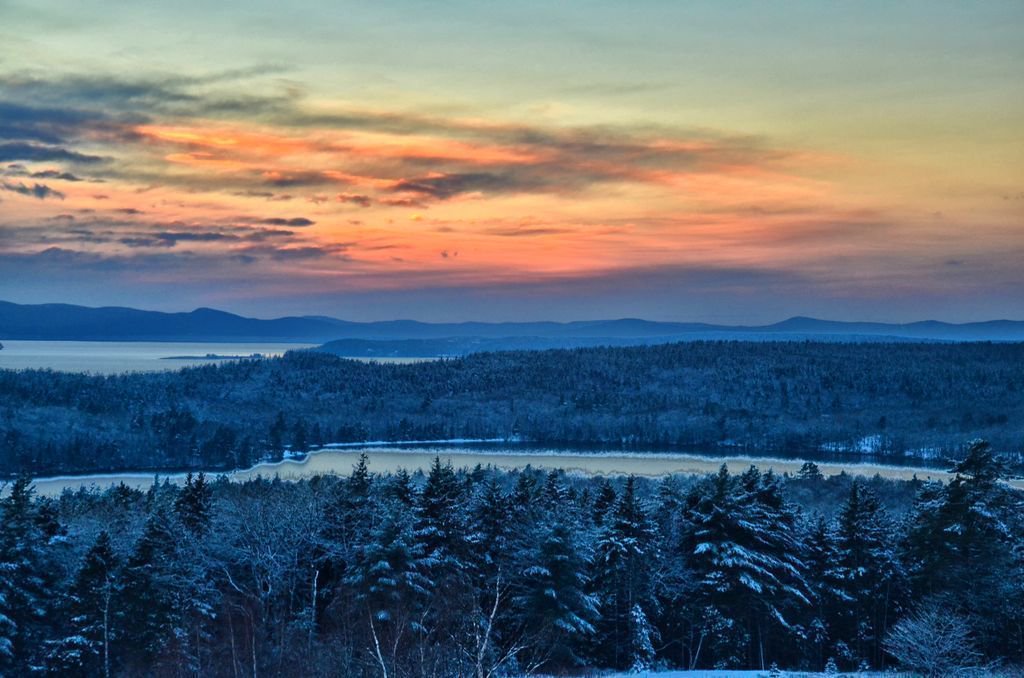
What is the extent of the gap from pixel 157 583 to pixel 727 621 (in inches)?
828

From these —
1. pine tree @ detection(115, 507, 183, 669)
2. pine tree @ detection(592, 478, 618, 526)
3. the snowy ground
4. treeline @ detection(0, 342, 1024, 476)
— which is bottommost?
treeline @ detection(0, 342, 1024, 476)

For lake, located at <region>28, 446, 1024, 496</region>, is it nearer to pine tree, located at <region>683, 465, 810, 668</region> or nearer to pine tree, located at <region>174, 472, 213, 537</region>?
pine tree, located at <region>174, 472, 213, 537</region>

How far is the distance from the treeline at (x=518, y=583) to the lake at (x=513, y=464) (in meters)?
75.9

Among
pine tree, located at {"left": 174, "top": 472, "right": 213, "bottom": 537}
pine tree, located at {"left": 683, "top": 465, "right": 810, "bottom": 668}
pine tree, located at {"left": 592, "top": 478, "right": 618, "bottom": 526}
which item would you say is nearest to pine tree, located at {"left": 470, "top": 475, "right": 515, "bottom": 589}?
pine tree, located at {"left": 592, "top": 478, "right": 618, "bottom": 526}

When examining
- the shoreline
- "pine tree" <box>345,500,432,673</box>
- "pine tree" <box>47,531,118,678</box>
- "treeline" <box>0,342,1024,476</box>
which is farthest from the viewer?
"treeline" <box>0,342,1024,476</box>

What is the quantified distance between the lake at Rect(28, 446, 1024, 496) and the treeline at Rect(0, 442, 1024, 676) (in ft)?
249

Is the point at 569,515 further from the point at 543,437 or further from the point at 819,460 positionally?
the point at 543,437

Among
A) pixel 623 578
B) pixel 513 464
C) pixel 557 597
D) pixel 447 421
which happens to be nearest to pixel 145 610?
pixel 557 597

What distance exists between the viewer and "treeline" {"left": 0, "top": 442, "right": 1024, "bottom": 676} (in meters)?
28.1

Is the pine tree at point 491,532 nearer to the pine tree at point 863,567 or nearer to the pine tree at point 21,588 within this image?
the pine tree at point 863,567

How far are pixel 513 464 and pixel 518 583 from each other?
338ft

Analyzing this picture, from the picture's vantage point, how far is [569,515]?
34094 mm

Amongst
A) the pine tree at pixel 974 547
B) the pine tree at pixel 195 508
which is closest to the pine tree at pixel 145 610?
the pine tree at pixel 195 508

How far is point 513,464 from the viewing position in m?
134
